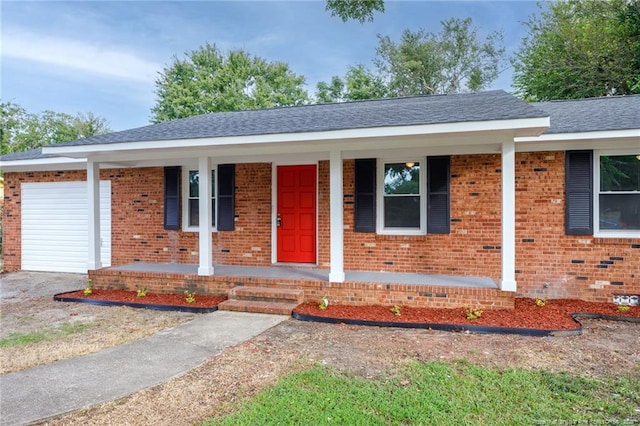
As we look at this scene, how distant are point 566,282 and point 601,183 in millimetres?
1694

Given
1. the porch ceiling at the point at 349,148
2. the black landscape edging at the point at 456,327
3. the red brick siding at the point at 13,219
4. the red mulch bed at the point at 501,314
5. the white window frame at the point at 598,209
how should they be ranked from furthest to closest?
the red brick siding at the point at 13,219
the white window frame at the point at 598,209
the porch ceiling at the point at 349,148
the red mulch bed at the point at 501,314
the black landscape edging at the point at 456,327

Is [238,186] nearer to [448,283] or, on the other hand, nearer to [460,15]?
[448,283]

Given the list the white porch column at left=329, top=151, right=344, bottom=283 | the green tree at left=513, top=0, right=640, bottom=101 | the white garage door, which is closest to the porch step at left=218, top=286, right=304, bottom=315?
the white porch column at left=329, top=151, right=344, bottom=283

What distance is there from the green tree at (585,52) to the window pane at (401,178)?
1005 cm

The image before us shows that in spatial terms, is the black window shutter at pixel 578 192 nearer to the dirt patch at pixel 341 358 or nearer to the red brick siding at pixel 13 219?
Answer: the dirt patch at pixel 341 358

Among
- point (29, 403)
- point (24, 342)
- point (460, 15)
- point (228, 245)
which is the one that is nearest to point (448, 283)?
point (228, 245)

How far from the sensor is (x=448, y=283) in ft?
19.6

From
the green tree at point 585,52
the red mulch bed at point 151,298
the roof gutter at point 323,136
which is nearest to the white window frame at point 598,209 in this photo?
the roof gutter at point 323,136

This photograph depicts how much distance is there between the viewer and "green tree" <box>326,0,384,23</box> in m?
6.65

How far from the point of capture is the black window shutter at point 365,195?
279 inches

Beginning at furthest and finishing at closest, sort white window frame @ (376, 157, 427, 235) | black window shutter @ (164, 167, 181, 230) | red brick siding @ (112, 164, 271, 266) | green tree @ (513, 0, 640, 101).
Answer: green tree @ (513, 0, 640, 101) → black window shutter @ (164, 167, 181, 230) → red brick siding @ (112, 164, 271, 266) → white window frame @ (376, 157, 427, 235)

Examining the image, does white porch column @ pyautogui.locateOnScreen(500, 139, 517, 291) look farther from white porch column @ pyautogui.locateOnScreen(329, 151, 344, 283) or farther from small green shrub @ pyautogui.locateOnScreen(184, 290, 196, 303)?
small green shrub @ pyautogui.locateOnScreen(184, 290, 196, 303)

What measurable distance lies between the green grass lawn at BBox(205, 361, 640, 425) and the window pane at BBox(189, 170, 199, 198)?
18.9 ft

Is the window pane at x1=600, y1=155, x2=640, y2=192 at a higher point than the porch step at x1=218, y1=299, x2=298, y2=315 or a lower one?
higher
